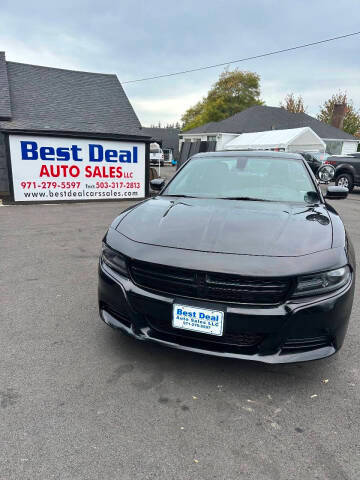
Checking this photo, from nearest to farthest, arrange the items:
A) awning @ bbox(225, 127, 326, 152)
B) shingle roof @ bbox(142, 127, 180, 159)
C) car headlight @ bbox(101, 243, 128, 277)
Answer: car headlight @ bbox(101, 243, 128, 277) < awning @ bbox(225, 127, 326, 152) < shingle roof @ bbox(142, 127, 180, 159)

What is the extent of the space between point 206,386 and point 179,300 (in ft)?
2.13

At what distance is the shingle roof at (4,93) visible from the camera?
10.0 m

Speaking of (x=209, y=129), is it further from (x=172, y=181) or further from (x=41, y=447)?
(x=41, y=447)

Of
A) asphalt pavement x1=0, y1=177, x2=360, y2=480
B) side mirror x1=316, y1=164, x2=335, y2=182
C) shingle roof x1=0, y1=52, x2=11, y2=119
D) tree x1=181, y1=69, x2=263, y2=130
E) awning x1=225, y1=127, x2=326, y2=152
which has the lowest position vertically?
asphalt pavement x1=0, y1=177, x2=360, y2=480

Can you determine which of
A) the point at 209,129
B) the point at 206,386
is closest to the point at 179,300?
the point at 206,386

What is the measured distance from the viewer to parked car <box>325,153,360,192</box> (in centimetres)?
1359

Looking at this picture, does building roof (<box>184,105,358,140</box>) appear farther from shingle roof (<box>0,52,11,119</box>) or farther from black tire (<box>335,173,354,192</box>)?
shingle roof (<box>0,52,11,119</box>)

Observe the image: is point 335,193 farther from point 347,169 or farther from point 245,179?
point 347,169

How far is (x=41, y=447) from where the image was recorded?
1.67 metres

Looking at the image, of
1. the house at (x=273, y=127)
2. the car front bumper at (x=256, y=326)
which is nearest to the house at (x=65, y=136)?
the car front bumper at (x=256, y=326)

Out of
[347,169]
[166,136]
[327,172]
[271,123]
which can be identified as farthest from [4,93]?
[166,136]

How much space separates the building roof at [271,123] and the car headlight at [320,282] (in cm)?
3179

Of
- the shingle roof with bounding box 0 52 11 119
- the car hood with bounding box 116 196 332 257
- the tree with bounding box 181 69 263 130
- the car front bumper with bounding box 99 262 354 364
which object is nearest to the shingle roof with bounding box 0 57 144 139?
the shingle roof with bounding box 0 52 11 119

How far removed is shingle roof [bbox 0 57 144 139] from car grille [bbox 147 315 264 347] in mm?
9284
